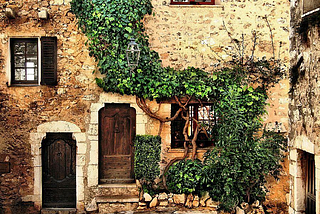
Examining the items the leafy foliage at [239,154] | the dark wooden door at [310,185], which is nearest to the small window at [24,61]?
the leafy foliage at [239,154]

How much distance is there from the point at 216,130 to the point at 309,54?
275 centimetres

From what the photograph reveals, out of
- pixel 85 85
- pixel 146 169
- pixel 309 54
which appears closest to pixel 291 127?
Answer: pixel 309 54

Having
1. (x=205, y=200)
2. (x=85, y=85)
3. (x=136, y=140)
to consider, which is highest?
(x=85, y=85)

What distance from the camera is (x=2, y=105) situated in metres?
7.09

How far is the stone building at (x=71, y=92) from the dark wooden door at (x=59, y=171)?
0.07 ft

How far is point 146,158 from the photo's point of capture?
698 cm

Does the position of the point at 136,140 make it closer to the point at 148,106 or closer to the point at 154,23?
the point at 148,106

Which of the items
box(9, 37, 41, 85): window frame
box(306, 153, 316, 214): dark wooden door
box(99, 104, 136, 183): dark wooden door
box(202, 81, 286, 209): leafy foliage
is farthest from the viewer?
box(99, 104, 136, 183): dark wooden door

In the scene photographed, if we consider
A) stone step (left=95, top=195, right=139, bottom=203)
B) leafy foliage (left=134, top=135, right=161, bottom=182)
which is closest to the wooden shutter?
leafy foliage (left=134, top=135, right=161, bottom=182)

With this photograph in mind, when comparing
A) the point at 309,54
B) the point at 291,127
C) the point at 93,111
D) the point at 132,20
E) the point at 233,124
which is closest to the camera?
the point at 309,54

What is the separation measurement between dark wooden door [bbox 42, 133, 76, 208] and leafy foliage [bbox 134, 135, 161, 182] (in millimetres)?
1433

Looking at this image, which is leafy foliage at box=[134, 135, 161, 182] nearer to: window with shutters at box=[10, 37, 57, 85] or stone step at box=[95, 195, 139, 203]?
stone step at box=[95, 195, 139, 203]

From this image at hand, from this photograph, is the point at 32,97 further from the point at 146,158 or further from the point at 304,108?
the point at 304,108

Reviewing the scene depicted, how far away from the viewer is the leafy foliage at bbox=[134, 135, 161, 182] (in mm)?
6953
